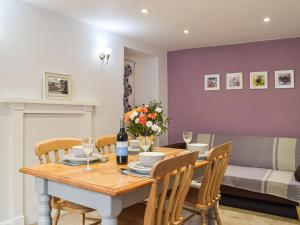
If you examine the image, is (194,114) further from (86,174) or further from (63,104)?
(86,174)

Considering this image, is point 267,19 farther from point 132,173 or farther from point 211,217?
point 132,173

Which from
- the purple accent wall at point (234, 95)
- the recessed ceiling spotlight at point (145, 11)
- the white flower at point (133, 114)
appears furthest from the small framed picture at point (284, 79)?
the white flower at point (133, 114)

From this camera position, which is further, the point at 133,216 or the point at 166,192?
Answer: the point at 133,216

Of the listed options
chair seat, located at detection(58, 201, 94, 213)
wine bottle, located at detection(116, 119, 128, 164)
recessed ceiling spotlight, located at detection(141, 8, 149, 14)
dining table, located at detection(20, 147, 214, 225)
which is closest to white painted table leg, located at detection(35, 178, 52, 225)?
dining table, located at detection(20, 147, 214, 225)

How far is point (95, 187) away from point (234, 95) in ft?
11.8

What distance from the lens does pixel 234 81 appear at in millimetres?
4559

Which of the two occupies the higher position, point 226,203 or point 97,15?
point 97,15

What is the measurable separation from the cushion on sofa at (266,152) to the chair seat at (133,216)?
2.52 metres

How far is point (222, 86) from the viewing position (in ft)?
15.3

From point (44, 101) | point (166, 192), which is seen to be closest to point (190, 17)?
point (44, 101)

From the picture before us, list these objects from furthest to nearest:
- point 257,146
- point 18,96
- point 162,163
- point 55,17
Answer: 1. point 257,146
2. point 55,17
3. point 18,96
4. point 162,163

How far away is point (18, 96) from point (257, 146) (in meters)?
3.19

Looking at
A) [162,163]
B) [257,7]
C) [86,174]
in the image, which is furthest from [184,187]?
→ [257,7]

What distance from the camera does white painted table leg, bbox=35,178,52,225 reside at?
1.75m
